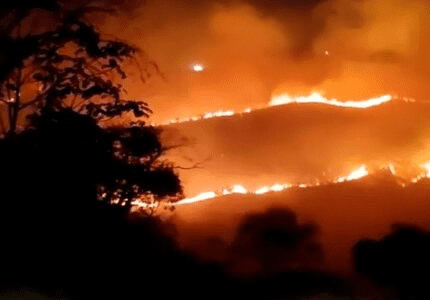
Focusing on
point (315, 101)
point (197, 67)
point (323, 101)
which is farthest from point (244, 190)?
point (197, 67)

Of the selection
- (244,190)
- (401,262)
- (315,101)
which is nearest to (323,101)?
(315,101)

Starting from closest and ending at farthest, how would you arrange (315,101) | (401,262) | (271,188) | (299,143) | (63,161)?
(63,161), (401,262), (271,188), (299,143), (315,101)

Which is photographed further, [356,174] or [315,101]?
[315,101]

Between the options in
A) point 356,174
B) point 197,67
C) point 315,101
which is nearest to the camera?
point 356,174

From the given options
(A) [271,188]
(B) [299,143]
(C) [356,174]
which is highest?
(B) [299,143]

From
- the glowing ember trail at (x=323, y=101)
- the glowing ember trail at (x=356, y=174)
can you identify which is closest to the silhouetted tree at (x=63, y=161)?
the glowing ember trail at (x=356, y=174)

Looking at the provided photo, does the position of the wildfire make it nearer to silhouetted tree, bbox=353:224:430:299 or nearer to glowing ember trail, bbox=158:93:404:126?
glowing ember trail, bbox=158:93:404:126

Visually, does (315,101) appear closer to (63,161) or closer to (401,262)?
(401,262)

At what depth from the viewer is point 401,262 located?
15.8m

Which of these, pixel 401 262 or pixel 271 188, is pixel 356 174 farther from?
pixel 401 262

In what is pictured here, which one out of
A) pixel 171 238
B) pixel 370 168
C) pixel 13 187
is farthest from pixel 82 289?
pixel 370 168

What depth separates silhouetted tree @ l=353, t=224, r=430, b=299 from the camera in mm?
15367

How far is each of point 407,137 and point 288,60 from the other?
633 centimetres

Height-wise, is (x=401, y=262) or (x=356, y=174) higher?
(x=356, y=174)
